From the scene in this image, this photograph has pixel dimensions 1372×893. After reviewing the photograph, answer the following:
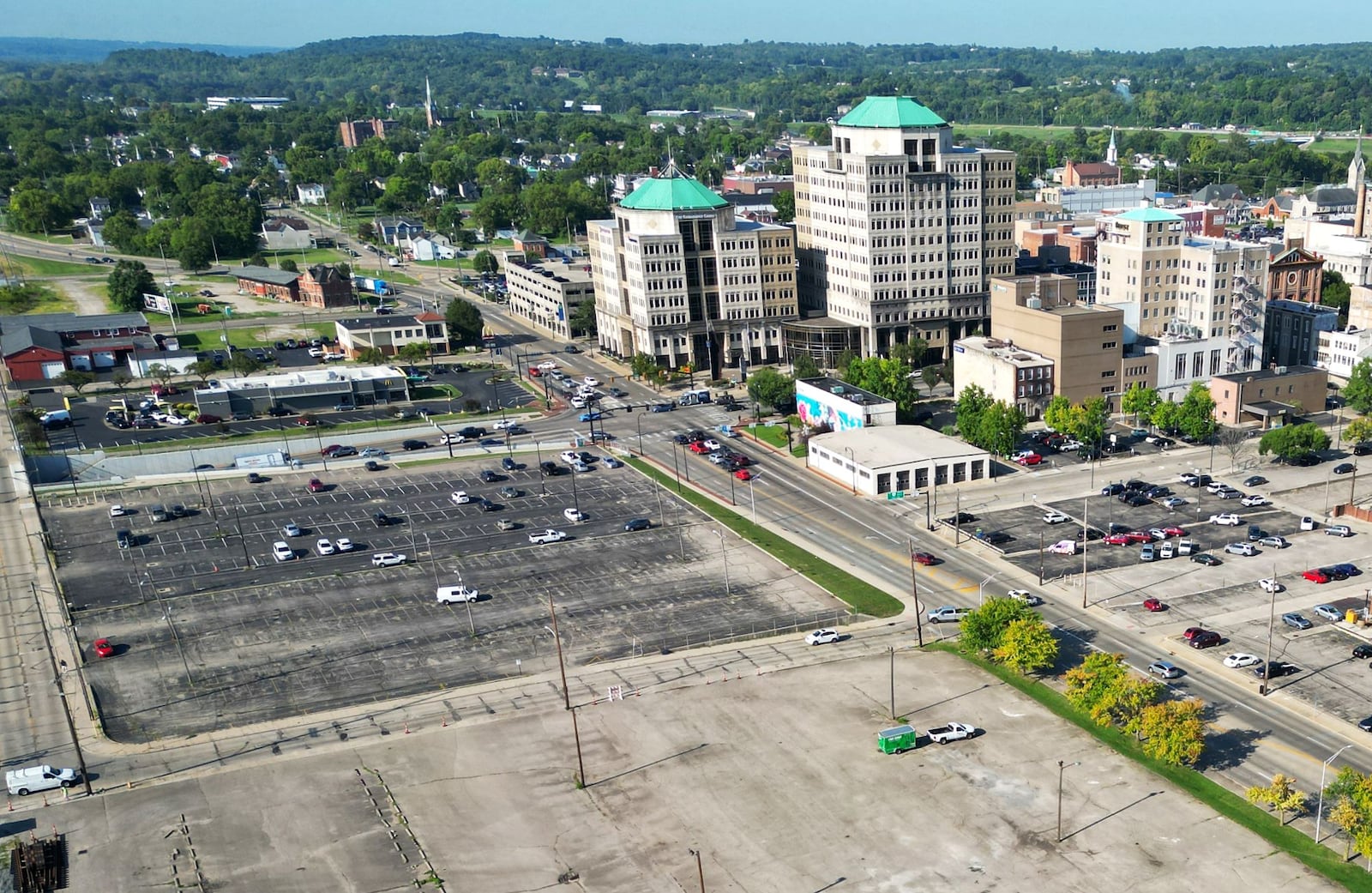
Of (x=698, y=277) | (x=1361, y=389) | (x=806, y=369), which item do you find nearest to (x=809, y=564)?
(x=806, y=369)

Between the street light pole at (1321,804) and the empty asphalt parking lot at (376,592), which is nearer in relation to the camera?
the street light pole at (1321,804)

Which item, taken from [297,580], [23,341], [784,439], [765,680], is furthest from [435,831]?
[23,341]

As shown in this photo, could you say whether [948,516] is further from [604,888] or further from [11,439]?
[11,439]

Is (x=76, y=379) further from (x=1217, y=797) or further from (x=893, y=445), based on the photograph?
(x=1217, y=797)

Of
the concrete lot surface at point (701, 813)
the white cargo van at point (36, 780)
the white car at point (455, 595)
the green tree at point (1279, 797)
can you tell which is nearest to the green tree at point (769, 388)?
the white car at point (455, 595)

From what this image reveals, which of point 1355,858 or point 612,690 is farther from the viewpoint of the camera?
point 612,690

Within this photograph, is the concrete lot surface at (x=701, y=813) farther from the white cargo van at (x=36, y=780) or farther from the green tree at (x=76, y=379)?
the green tree at (x=76, y=379)
